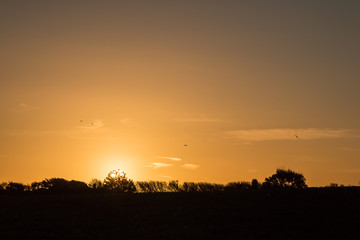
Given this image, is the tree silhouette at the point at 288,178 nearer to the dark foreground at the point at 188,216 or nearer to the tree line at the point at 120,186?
the tree line at the point at 120,186

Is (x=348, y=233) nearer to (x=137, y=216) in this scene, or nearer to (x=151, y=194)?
(x=137, y=216)

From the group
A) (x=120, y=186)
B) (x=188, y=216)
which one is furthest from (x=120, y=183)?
(x=188, y=216)

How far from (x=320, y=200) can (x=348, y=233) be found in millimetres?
9169

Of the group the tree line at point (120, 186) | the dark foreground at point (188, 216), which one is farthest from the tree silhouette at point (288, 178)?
the dark foreground at point (188, 216)

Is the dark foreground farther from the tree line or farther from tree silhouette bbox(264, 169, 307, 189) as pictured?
tree silhouette bbox(264, 169, 307, 189)

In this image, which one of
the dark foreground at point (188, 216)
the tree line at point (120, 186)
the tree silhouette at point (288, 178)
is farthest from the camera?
the tree silhouette at point (288, 178)

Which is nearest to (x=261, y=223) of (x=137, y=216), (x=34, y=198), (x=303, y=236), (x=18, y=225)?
(x=303, y=236)

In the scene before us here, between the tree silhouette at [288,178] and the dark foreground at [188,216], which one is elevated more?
the tree silhouette at [288,178]

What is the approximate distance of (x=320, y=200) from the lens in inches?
1521

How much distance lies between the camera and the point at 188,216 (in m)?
33.4

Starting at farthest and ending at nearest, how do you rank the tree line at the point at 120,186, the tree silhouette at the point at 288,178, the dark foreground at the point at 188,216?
the tree silhouette at the point at 288,178 < the tree line at the point at 120,186 < the dark foreground at the point at 188,216

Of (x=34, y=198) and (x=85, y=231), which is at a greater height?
(x=34, y=198)

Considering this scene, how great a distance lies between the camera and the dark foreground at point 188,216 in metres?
29.0

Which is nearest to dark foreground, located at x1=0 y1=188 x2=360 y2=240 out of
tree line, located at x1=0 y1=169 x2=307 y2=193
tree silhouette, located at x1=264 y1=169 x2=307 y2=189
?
tree line, located at x1=0 y1=169 x2=307 y2=193
